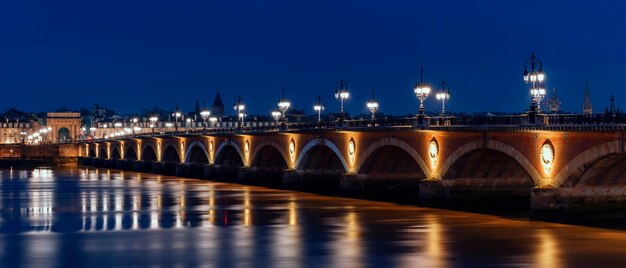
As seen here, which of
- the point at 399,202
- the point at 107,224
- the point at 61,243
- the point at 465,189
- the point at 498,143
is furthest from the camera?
the point at 399,202

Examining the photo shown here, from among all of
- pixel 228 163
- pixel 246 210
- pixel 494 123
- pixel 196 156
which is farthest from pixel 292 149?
pixel 196 156

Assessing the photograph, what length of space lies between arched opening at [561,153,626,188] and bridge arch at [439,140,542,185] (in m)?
2.43

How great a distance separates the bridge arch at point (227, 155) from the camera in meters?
96.8

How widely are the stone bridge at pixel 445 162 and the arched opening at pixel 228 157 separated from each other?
0.40 feet

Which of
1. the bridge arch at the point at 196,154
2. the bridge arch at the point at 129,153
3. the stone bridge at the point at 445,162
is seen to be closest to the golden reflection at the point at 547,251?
the stone bridge at the point at 445,162

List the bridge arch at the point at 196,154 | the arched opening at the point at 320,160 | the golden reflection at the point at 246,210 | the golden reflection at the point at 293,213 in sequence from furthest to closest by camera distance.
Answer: the bridge arch at the point at 196,154
the arched opening at the point at 320,160
the golden reflection at the point at 246,210
the golden reflection at the point at 293,213

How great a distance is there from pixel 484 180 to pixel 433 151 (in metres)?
3.23

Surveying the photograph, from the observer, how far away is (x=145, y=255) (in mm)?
34344

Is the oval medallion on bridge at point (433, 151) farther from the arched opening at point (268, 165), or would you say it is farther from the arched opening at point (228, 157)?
the arched opening at point (228, 157)

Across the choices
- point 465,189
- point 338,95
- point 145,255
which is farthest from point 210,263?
point 338,95

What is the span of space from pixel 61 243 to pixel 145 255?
16.7 feet

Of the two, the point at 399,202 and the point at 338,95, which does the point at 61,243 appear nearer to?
the point at 399,202

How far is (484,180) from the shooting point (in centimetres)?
5538

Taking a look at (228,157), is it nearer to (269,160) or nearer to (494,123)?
(269,160)
